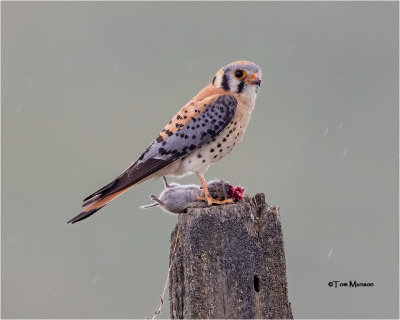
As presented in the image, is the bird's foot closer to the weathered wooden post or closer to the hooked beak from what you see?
the weathered wooden post

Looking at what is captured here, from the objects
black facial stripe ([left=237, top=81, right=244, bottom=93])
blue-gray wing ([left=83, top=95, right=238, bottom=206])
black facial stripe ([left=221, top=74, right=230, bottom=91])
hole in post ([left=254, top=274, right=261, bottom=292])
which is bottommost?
hole in post ([left=254, top=274, right=261, bottom=292])

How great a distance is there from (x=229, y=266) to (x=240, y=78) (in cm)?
211

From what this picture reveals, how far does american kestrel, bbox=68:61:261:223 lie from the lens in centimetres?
438

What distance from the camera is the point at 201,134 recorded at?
464cm

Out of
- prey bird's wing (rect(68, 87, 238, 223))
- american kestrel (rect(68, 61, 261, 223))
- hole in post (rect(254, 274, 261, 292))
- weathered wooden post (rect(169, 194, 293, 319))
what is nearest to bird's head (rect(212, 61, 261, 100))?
american kestrel (rect(68, 61, 261, 223))

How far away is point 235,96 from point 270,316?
2248 millimetres

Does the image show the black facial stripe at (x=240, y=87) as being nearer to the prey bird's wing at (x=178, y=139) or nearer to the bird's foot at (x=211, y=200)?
the prey bird's wing at (x=178, y=139)

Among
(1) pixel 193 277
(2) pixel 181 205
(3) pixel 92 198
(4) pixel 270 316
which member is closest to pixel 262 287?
(4) pixel 270 316

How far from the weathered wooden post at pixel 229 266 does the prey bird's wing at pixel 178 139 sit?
40.8 inches

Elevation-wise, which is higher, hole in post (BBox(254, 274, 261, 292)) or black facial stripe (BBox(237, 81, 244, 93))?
black facial stripe (BBox(237, 81, 244, 93))

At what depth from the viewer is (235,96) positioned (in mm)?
4922

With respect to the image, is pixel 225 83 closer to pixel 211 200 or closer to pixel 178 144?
pixel 178 144

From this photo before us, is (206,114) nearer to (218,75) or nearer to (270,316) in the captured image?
(218,75)

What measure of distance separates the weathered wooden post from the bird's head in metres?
1.69
